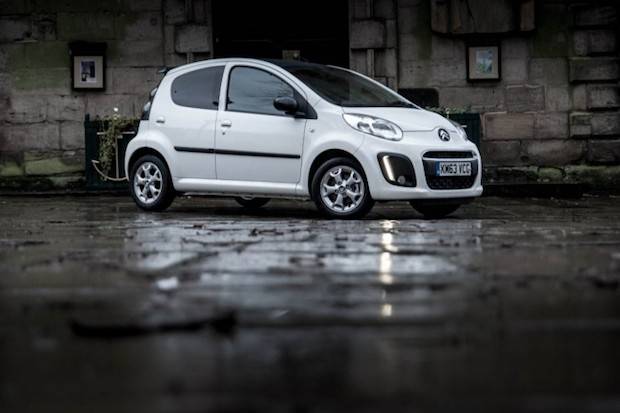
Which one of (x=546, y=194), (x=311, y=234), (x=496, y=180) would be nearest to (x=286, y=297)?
(x=311, y=234)

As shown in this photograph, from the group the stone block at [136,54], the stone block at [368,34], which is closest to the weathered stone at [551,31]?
the stone block at [368,34]

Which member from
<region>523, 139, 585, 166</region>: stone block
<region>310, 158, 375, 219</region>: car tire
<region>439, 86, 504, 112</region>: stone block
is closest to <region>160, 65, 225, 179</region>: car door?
<region>310, 158, 375, 219</region>: car tire

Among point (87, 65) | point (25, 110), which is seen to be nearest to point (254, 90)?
point (87, 65)

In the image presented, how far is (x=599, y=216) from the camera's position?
414 inches

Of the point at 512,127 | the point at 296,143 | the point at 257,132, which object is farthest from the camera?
the point at 512,127

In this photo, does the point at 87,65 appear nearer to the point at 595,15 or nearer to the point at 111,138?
the point at 111,138

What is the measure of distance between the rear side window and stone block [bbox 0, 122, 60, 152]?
5224mm

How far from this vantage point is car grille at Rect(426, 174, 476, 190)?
10078 millimetres

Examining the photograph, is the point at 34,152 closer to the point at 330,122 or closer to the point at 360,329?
the point at 330,122

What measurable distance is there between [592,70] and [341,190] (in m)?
7.07

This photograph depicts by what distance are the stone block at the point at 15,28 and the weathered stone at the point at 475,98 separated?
596cm

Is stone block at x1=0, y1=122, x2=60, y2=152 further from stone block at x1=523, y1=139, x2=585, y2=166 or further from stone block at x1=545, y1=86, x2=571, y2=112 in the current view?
stone block at x1=545, y1=86, x2=571, y2=112

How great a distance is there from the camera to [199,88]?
37.7ft

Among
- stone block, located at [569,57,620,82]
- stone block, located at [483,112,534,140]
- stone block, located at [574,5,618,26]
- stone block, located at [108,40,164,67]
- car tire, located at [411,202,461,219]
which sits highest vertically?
stone block, located at [574,5,618,26]
